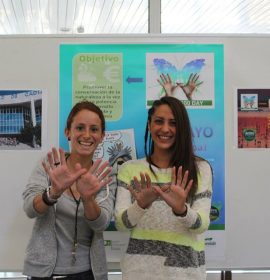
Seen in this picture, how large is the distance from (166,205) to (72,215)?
1.25 feet

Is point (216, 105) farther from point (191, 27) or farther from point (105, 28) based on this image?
point (105, 28)

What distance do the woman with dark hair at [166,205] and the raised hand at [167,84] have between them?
395 millimetres

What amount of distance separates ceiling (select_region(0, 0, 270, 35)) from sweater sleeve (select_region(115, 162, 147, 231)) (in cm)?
123

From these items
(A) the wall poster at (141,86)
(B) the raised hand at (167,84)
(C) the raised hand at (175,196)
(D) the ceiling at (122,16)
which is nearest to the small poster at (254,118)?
(A) the wall poster at (141,86)

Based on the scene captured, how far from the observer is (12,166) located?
2.00 meters

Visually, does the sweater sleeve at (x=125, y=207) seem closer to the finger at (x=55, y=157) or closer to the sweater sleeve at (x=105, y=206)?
the sweater sleeve at (x=105, y=206)

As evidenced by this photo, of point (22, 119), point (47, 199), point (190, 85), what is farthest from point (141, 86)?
point (47, 199)

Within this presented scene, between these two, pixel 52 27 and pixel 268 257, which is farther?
pixel 52 27

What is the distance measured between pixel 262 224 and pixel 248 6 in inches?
58.8

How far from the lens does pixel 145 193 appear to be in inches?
54.2

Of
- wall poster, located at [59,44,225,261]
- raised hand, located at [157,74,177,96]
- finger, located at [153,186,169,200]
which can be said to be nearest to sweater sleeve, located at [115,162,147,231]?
finger, located at [153,186,169,200]

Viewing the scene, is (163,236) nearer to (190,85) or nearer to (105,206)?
(105,206)

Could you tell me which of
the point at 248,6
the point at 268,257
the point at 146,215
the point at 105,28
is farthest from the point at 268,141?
the point at 105,28

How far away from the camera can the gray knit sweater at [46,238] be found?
4.67 ft
